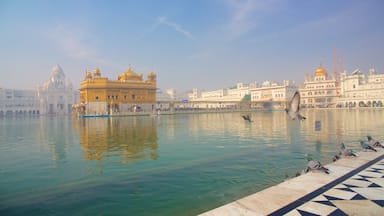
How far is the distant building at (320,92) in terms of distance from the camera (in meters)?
101

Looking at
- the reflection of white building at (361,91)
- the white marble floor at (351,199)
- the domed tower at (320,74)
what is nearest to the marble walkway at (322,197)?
the white marble floor at (351,199)

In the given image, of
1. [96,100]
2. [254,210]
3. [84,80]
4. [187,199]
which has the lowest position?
[187,199]

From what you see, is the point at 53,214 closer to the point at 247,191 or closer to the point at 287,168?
the point at 247,191

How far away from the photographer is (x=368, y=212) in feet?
11.8

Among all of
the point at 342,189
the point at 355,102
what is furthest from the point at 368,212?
the point at 355,102

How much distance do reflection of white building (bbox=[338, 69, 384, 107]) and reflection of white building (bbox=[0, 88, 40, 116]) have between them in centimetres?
12691

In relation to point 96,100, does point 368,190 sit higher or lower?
lower

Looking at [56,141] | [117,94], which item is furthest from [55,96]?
[56,141]

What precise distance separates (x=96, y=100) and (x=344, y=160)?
66.1 metres

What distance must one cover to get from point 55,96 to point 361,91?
12147 centimetres

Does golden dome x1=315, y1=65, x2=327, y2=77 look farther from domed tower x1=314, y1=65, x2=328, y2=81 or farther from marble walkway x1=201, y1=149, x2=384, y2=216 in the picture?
marble walkway x1=201, y1=149, x2=384, y2=216

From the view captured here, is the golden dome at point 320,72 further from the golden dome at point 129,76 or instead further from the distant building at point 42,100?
the distant building at point 42,100

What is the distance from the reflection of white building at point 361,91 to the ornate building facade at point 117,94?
233 ft

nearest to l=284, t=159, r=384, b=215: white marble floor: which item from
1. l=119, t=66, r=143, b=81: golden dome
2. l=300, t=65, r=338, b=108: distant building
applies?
l=119, t=66, r=143, b=81: golden dome
